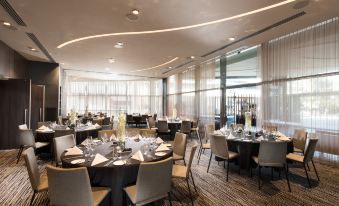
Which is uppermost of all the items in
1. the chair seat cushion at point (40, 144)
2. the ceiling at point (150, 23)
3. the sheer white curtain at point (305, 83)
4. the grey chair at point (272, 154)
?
the ceiling at point (150, 23)

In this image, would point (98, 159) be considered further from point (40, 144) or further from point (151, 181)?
point (40, 144)

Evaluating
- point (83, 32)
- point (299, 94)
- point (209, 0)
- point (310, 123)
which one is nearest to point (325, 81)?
point (299, 94)

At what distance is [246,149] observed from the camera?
4141 mm

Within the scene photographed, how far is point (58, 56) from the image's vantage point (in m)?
7.67

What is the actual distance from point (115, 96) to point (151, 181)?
1421 cm

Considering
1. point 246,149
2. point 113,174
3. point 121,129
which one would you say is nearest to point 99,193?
point 113,174

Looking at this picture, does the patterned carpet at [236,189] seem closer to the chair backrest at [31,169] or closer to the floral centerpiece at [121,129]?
the chair backrest at [31,169]

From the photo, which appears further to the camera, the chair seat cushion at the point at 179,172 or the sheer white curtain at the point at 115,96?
the sheer white curtain at the point at 115,96

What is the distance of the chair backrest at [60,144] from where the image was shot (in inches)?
131

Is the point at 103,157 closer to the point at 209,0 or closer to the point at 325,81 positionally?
the point at 209,0

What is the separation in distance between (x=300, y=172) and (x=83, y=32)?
19.5ft

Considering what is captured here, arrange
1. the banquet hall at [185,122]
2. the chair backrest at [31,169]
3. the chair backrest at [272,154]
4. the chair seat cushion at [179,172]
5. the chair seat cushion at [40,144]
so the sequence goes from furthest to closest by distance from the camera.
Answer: the chair seat cushion at [40,144] → the chair backrest at [272,154] → the chair seat cushion at [179,172] → the banquet hall at [185,122] → the chair backrest at [31,169]

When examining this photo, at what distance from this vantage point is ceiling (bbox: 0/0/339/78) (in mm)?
3622

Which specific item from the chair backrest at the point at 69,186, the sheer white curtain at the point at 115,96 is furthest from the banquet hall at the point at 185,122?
the sheer white curtain at the point at 115,96
